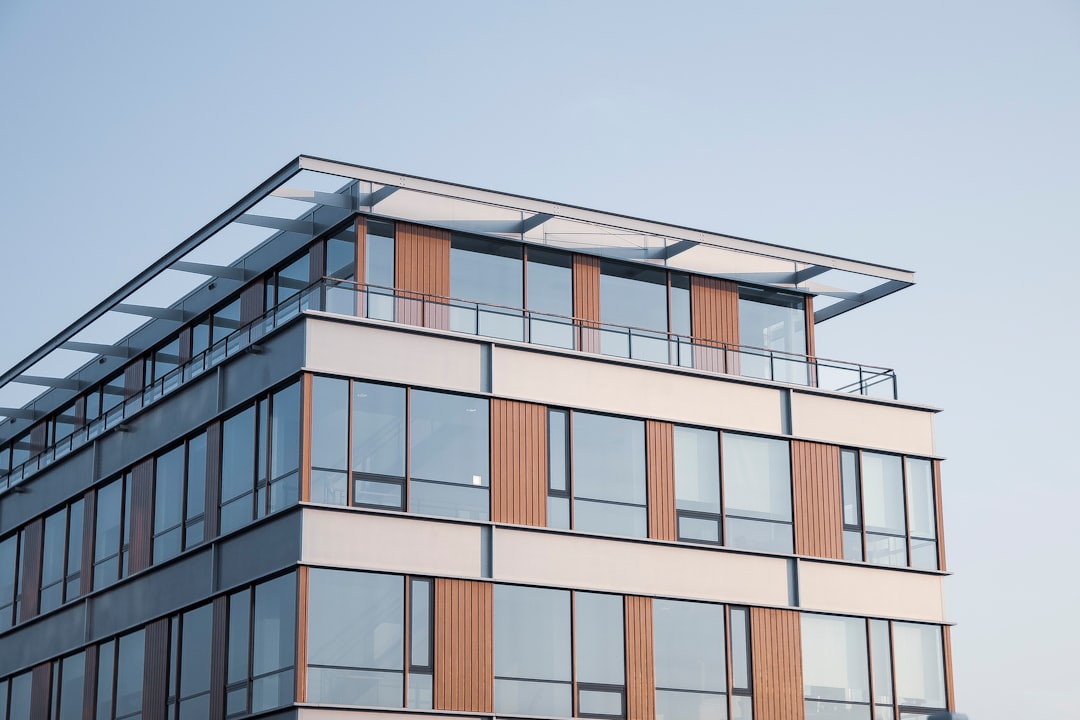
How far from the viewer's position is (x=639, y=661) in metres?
32.8

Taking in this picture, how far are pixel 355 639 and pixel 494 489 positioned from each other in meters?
4.07

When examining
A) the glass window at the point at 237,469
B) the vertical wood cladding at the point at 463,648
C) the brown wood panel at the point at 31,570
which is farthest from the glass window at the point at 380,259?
the brown wood panel at the point at 31,570

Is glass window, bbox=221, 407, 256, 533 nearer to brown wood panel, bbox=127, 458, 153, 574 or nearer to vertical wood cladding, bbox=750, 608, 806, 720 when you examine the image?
brown wood panel, bbox=127, 458, 153, 574

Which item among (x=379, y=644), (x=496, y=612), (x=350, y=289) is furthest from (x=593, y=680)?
(x=350, y=289)

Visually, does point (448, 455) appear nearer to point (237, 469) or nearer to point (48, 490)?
point (237, 469)

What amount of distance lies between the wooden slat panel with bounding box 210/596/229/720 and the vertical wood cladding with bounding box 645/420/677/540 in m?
8.53

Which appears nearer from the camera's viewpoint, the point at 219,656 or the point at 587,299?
the point at 219,656

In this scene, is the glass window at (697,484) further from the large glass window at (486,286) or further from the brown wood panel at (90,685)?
the brown wood panel at (90,685)

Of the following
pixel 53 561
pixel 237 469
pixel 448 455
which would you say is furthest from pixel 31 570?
pixel 448 455

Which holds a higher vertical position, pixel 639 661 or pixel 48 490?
pixel 48 490

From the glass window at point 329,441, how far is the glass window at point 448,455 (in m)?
1.31

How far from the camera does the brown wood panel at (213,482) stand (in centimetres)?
3322

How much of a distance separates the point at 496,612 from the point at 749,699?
5.82 metres

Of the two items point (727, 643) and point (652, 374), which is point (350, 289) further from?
point (727, 643)
